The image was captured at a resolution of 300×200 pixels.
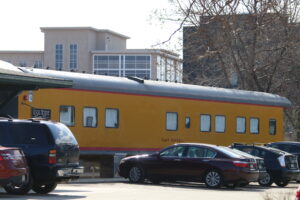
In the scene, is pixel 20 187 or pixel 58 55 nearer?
pixel 20 187

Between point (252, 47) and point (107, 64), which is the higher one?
point (107, 64)

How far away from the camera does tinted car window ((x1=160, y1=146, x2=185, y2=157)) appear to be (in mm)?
24016

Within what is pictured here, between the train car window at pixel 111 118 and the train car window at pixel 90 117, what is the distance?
0.54 meters

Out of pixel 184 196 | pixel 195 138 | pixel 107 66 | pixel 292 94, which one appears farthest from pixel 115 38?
pixel 184 196

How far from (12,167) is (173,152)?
336 inches

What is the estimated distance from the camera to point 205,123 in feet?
102

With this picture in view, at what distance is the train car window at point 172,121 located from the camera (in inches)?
1160

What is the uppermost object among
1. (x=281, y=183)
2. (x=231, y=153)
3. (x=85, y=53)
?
(x=85, y=53)

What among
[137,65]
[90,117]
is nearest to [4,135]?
[90,117]

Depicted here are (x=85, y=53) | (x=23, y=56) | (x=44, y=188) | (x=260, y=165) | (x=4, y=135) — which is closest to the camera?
(x=4, y=135)

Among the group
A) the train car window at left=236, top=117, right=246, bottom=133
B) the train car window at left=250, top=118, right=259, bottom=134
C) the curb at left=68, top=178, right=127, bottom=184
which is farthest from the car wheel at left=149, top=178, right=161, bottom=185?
the train car window at left=250, top=118, right=259, bottom=134

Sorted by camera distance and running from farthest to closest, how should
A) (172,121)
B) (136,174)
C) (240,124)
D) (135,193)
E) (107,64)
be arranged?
(107,64) < (240,124) < (172,121) < (136,174) < (135,193)

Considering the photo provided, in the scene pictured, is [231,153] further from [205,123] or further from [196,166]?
[205,123]

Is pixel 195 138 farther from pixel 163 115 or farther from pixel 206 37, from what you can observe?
pixel 206 37
